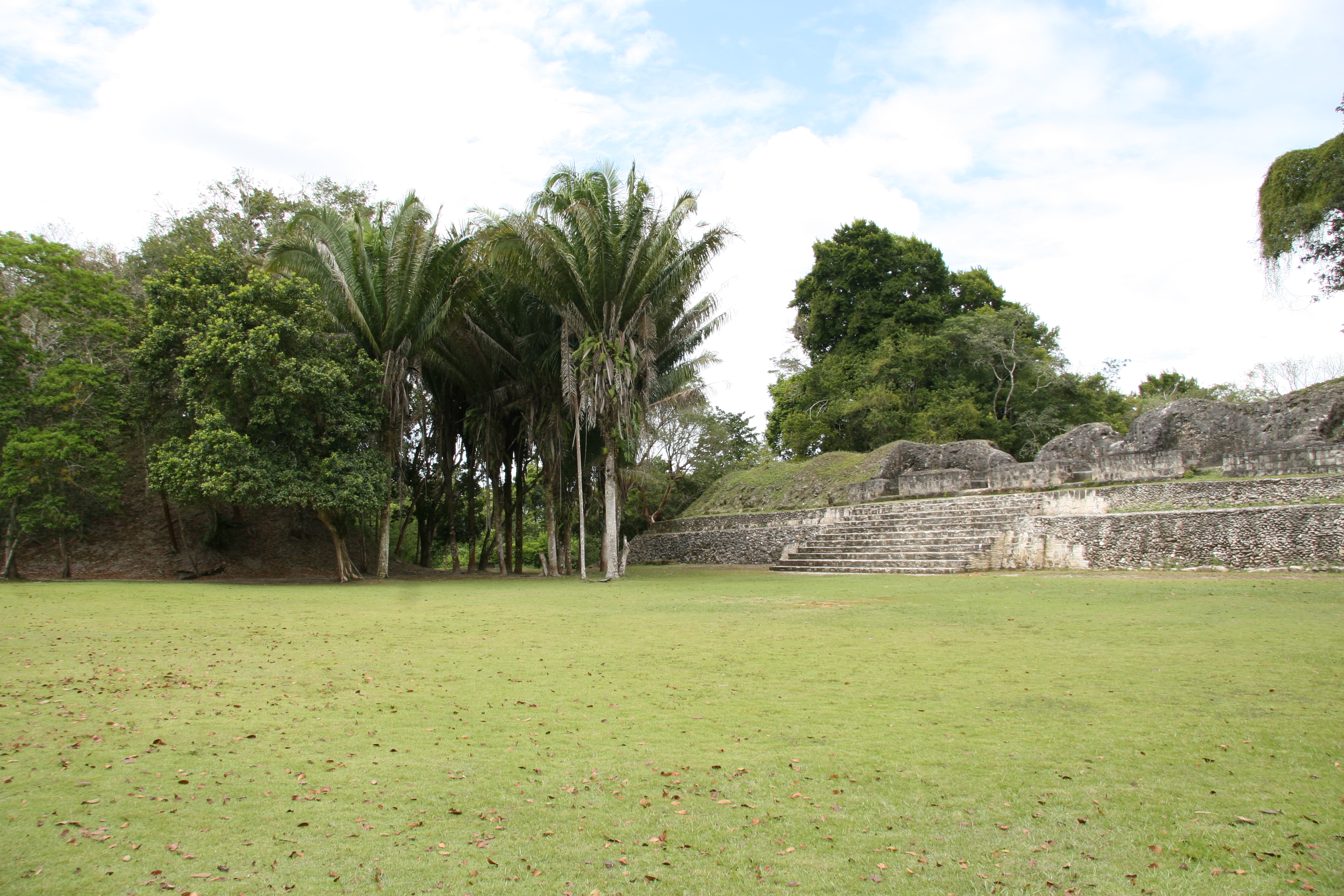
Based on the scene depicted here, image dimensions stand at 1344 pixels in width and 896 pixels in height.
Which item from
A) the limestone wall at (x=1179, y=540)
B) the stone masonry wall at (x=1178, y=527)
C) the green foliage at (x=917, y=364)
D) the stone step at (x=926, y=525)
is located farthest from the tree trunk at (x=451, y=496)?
the green foliage at (x=917, y=364)

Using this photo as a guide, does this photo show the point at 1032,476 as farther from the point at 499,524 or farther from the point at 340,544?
the point at 340,544

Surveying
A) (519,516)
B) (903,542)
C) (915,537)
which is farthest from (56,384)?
(915,537)

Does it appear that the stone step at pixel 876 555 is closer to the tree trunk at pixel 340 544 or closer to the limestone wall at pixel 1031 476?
the limestone wall at pixel 1031 476

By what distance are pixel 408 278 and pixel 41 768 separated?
570 inches

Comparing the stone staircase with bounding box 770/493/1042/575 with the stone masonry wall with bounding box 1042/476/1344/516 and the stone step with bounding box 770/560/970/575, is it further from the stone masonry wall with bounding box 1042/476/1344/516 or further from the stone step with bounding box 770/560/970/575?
the stone masonry wall with bounding box 1042/476/1344/516

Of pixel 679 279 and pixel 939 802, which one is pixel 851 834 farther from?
pixel 679 279

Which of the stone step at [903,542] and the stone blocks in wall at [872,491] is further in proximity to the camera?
the stone blocks in wall at [872,491]

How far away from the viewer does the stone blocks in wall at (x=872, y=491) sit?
20562 millimetres

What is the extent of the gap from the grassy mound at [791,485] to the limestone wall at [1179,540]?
708 centimetres

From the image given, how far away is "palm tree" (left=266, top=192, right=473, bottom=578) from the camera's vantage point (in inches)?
661

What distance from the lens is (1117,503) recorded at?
1471 centimetres

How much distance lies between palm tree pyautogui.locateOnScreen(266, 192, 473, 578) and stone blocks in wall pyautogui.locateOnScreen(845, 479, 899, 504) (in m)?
11.2

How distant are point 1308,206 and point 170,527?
25.6 metres

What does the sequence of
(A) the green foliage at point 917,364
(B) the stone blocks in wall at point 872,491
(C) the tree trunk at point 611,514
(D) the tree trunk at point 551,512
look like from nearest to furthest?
1. (C) the tree trunk at point 611,514
2. (D) the tree trunk at point 551,512
3. (B) the stone blocks in wall at point 872,491
4. (A) the green foliage at point 917,364
